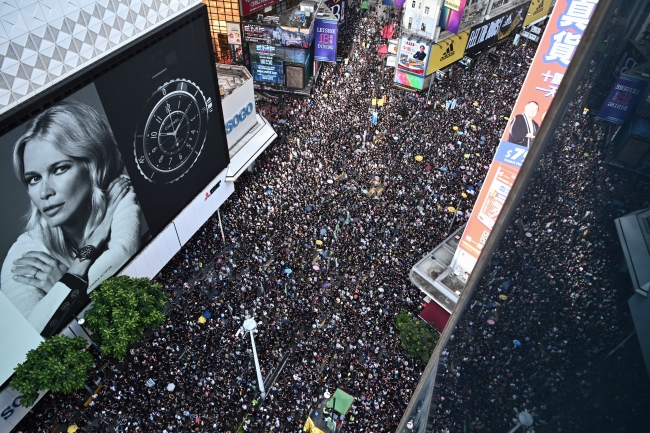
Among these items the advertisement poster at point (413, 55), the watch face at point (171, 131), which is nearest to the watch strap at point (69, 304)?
the watch face at point (171, 131)

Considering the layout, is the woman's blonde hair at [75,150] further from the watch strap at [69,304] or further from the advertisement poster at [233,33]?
the advertisement poster at [233,33]

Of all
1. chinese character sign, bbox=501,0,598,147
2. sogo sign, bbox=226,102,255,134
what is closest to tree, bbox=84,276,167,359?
sogo sign, bbox=226,102,255,134

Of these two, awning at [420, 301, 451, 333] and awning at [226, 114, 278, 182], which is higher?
awning at [226, 114, 278, 182]

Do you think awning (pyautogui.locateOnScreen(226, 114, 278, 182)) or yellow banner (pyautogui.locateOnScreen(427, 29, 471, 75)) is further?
yellow banner (pyautogui.locateOnScreen(427, 29, 471, 75))

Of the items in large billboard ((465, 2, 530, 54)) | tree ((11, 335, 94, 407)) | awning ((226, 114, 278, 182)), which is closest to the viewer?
tree ((11, 335, 94, 407))

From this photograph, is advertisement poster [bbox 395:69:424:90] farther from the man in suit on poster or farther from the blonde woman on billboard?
the blonde woman on billboard

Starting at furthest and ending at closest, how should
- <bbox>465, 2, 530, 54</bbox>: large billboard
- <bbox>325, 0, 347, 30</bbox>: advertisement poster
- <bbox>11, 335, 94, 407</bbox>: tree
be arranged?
<bbox>325, 0, 347, 30</bbox>: advertisement poster
<bbox>465, 2, 530, 54</bbox>: large billboard
<bbox>11, 335, 94, 407</bbox>: tree

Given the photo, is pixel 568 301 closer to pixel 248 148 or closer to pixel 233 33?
pixel 248 148

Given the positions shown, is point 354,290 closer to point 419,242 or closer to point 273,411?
point 419,242
